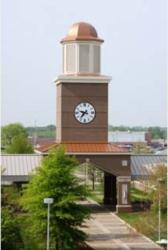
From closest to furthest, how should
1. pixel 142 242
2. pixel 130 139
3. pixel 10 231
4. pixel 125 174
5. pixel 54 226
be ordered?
pixel 10 231, pixel 54 226, pixel 142 242, pixel 125 174, pixel 130 139

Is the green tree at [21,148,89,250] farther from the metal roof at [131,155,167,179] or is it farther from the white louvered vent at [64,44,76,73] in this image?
the metal roof at [131,155,167,179]

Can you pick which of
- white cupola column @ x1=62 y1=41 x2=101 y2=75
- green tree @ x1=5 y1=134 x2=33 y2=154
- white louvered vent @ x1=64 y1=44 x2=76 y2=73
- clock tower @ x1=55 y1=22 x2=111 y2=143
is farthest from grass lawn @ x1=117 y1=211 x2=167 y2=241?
green tree @ x1=5 y1=134 x2=33 y2=154

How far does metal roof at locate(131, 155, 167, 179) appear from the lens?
40.2m

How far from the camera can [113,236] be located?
30.5m

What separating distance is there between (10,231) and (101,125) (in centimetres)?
1737

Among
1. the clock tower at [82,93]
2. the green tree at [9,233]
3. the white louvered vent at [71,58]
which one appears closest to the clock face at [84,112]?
the clock tower at [82,93]

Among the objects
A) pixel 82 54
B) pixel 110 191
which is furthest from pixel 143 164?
pixel 82 54

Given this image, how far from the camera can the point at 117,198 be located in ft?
128

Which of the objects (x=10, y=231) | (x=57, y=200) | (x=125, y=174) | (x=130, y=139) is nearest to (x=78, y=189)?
(x=57, y=200)

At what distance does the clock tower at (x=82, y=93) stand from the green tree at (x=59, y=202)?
13.9 meters

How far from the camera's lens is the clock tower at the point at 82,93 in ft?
128

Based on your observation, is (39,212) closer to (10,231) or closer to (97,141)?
(10,231)

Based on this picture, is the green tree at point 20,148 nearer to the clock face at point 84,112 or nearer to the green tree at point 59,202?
the clock face at point 84,112

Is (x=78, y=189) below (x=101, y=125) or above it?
below
